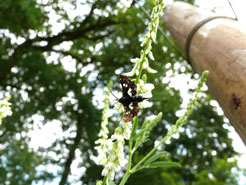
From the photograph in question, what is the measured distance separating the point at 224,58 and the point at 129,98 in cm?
92

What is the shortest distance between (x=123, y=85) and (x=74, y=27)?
8736 millimetres

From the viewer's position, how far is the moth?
59 centimetres

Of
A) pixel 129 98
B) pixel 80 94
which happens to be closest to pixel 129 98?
pixel 129 98

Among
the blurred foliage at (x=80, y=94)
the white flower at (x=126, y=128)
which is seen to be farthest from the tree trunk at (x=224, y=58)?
the blurred foliage at (x=80, y=94)

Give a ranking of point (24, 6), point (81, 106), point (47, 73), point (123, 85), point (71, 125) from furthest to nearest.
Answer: point (71, 125) < point (81, 106) < point (47, 73) < point (24, 6) < point (123, 85)

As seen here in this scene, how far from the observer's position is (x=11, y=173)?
8109 mm

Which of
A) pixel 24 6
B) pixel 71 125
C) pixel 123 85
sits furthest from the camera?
pixel 71 125

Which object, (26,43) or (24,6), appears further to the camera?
(26,43)

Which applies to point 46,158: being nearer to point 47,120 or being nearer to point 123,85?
point 47,120

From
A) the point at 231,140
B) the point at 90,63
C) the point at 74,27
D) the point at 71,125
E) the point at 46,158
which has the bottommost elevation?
the point at 231,140

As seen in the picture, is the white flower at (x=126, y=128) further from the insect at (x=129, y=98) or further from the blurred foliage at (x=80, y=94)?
the blurred foliage at (x=80, y=94)

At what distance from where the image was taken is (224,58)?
1.35m

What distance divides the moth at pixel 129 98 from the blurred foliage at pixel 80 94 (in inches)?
236

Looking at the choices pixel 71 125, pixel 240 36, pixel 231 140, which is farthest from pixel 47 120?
pixel 240 36
